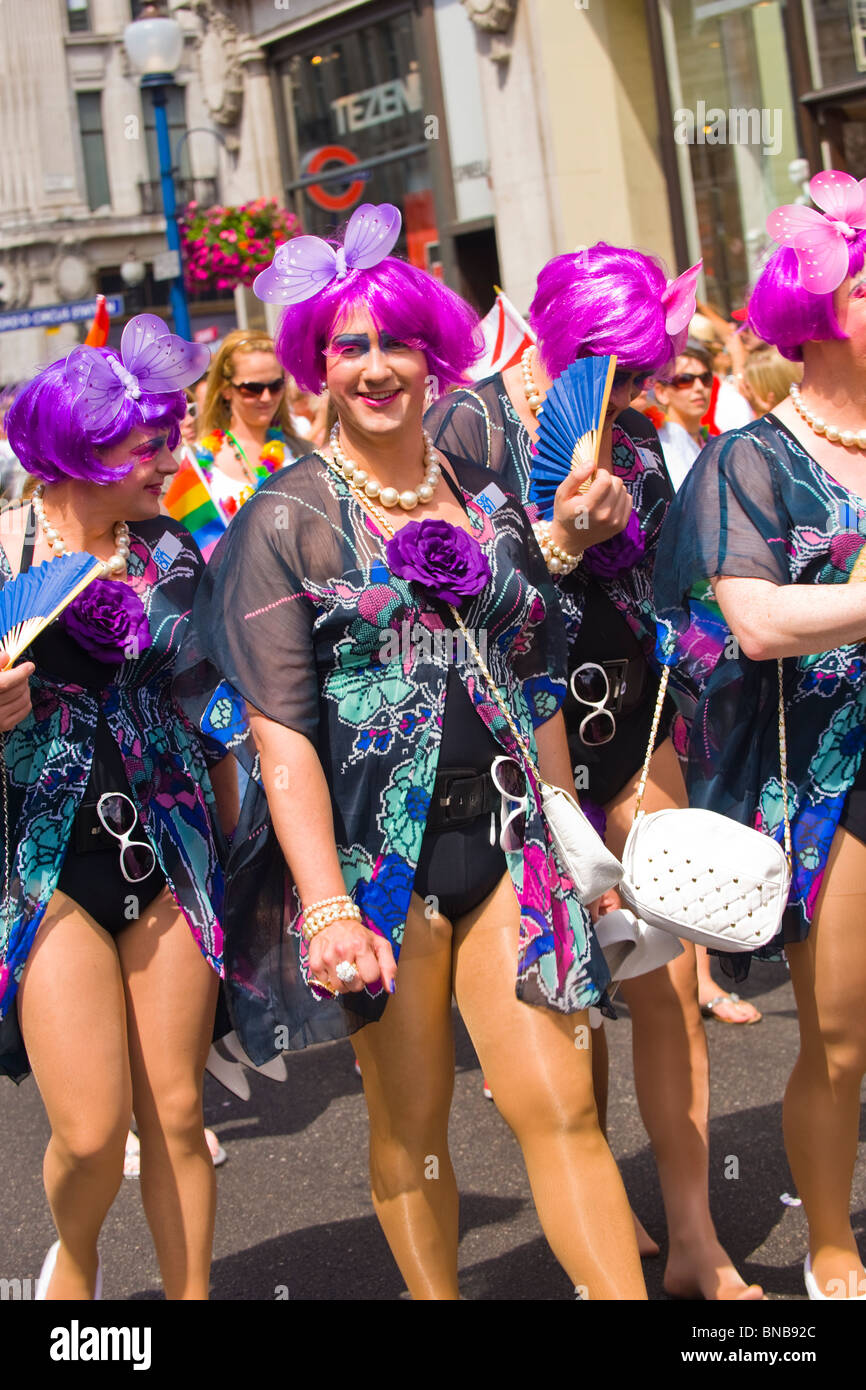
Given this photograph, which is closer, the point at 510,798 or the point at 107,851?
the point at 510,798

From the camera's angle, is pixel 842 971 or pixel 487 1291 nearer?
pixel 842 971

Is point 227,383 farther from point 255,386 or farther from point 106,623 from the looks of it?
point 106,623

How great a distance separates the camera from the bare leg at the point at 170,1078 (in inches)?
123

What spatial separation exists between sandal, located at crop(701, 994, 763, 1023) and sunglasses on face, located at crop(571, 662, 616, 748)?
6.62ft

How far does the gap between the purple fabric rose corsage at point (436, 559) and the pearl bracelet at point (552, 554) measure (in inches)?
19.1

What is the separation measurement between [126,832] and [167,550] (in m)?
0.61

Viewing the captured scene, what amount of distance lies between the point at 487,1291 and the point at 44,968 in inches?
53.4

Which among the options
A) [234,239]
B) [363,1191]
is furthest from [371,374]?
[234,239]

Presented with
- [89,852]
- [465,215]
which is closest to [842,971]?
[89,852]

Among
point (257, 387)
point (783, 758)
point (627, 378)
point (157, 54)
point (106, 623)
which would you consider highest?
point (157, 54)

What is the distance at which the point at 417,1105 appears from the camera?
2.88 metres

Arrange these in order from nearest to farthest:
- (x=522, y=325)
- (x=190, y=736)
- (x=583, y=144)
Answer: (x=190, y=736) < (x=522, y=325) < (x=583, y=144)
